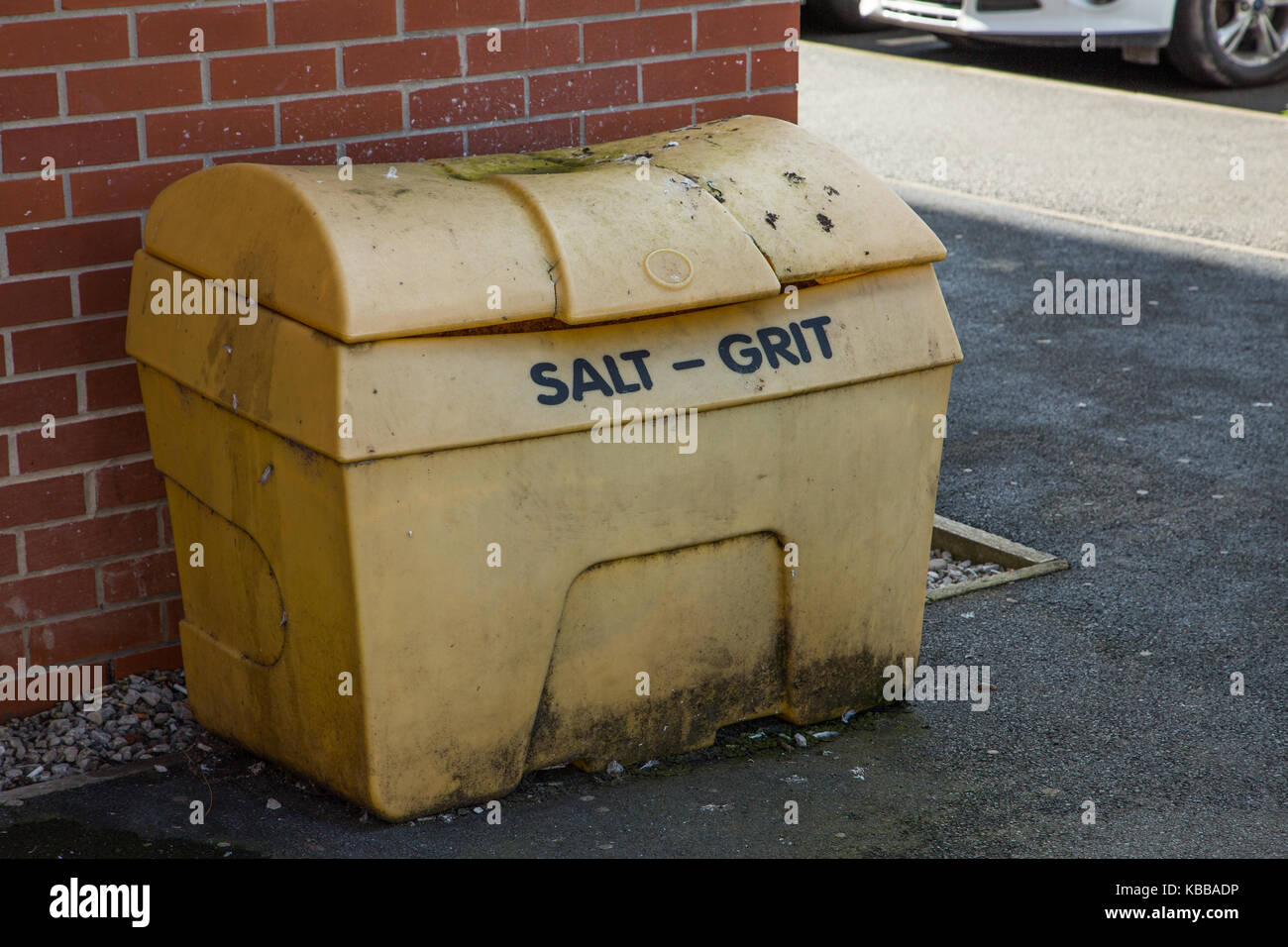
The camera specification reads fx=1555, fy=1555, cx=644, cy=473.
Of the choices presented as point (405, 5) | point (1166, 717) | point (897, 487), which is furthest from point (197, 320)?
point (1166, 717)

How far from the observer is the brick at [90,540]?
3.42m

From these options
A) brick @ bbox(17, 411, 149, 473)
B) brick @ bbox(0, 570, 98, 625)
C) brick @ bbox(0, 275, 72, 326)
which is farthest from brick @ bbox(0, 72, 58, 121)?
brick @ bbox(0, 570, 98, 625)

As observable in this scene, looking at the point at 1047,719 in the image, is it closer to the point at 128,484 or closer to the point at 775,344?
the point at 775,344

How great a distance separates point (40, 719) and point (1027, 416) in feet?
11.1

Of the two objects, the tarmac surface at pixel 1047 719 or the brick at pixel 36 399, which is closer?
the tarmac surface at pixel 1047 719

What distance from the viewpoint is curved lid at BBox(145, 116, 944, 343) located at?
108 inches

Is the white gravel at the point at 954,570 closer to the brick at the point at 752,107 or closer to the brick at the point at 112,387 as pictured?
the brick at the point at 752,107

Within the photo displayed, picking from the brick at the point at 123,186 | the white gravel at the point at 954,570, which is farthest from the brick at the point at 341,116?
the white gravel at the point at 954,570

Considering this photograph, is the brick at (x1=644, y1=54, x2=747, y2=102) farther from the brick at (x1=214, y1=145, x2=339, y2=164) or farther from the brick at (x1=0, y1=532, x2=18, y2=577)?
the brick at (x1=0, y1=532, x2=18, y2=577)

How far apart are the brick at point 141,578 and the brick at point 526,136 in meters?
1.21

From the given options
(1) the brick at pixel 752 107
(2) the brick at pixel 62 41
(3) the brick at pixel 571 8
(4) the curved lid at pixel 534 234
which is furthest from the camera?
(1) the brick at pixel 752 107

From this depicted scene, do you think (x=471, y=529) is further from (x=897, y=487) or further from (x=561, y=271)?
(x=897, y=487)

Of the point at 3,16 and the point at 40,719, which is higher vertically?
the point at 3,16

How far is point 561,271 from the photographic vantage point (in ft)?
9.29
